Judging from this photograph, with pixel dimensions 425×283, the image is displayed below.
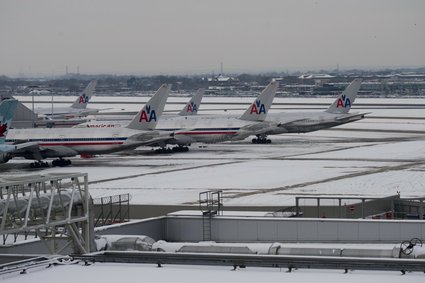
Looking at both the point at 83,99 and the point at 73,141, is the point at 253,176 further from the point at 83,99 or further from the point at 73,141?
the point at 83,99

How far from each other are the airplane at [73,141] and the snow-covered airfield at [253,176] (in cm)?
145

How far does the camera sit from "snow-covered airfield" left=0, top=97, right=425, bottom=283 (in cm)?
2838

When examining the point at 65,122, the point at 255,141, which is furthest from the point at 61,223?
the point at 65,122

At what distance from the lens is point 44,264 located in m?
30.5

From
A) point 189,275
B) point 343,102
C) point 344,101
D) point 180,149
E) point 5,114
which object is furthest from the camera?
point 344,101

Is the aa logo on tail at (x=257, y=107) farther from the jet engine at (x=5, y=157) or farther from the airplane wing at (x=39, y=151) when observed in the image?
the jet engine at (x=5, y=157)

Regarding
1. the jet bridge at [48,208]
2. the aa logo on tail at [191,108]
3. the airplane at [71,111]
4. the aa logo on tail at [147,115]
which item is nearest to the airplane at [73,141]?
the aa logo on tail at [147,115]

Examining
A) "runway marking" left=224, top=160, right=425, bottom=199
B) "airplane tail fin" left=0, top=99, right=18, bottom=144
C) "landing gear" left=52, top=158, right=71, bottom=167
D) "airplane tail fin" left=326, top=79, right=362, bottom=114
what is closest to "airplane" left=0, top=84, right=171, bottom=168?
"landing gear" left=52, top=158, right=71, bottom=167

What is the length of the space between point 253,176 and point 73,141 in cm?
2108

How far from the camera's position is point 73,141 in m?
93.6

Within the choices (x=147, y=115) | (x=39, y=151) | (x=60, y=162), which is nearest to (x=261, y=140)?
(x=147, y=115)

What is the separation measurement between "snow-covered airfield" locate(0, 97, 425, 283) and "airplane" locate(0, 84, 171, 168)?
145 cm

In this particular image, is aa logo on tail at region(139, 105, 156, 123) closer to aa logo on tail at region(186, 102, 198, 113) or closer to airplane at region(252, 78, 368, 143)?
airplane at region(252, 78, 368, 143)

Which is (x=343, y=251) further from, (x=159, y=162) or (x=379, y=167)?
(x=159, y=162)
